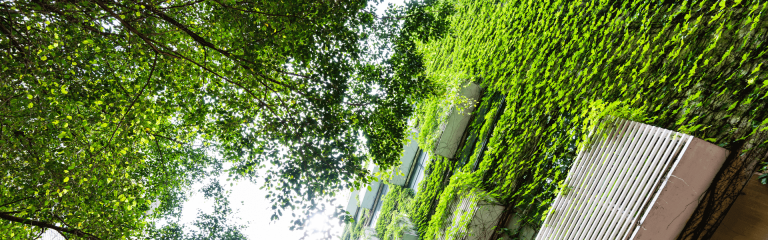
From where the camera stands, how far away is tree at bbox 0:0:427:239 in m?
3.33

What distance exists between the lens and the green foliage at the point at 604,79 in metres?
2.39

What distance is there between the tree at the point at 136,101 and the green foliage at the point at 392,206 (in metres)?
4.15

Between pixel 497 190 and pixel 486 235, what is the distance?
0.71m

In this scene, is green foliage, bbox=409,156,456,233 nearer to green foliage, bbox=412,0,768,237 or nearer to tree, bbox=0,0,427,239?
green foliage, bbox=412,0,768,237

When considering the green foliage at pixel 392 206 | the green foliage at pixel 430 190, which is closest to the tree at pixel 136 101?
the green foliage at pixel 430 190

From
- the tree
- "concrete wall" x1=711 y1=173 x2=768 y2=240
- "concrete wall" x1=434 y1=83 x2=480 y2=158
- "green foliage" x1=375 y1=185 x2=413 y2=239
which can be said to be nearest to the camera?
"concrete wall" x1=711 y1=173 x2=768 y2=240

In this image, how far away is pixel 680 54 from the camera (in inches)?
109

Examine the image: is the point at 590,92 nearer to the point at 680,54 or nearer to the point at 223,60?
the point at 680,54

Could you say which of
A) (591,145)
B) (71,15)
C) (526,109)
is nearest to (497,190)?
(526,109)

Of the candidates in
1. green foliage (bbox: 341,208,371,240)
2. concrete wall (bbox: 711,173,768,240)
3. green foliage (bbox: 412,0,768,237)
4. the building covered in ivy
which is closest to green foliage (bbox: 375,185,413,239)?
the building covered in ivy

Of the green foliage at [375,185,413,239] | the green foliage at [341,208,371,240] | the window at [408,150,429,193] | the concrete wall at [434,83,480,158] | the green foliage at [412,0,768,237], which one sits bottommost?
the green foliage at [341,208,371,240]

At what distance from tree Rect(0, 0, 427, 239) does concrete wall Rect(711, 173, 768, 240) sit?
3314mm

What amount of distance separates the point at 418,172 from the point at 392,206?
4.96 ft

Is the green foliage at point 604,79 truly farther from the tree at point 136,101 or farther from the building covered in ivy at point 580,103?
the tree at point 136,101
